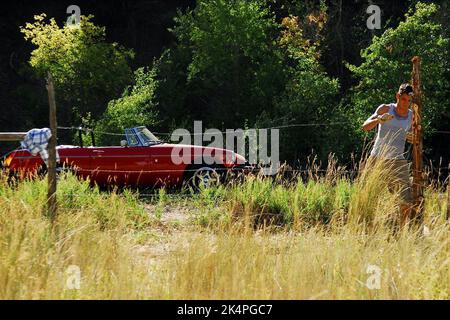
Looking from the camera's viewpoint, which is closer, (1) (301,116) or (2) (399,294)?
(2) (399,294)

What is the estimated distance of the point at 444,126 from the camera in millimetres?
16312

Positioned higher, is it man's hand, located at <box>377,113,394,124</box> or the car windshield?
man's hand, located at <box>377,113,394,124</box>

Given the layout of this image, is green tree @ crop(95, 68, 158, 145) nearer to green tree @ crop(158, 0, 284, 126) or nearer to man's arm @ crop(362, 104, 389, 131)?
green tree @ crop(158, 0, 284, 126)

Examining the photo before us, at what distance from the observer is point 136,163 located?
35.3 ft

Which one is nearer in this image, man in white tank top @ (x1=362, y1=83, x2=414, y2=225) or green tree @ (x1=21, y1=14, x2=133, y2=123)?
man in white tank top @ (x1=362, y1=83, x2=414, y2=225)

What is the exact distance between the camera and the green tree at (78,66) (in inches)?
698

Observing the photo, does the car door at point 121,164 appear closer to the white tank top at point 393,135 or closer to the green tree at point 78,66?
the white tank top at point 393,135

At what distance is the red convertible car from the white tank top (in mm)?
3882

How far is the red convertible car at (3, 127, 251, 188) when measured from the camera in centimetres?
1070

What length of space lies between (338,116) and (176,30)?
5990 millimetres

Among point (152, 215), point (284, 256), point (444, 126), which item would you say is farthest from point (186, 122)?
point (284, 256)

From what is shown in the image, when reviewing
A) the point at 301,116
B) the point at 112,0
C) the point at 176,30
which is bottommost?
the point at 301,116

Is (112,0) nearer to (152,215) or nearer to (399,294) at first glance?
(152,215)

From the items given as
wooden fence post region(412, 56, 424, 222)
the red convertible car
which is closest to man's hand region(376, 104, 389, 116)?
wooden fence post region(412, 56, 424, 222)
